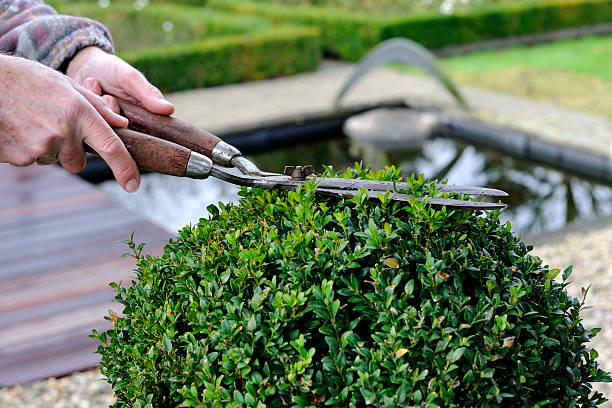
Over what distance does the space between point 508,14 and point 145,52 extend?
8.38 metres

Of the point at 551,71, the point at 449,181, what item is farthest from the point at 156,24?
the point at 449,181

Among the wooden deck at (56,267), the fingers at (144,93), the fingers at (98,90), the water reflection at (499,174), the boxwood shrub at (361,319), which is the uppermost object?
the fingers at (144,93)

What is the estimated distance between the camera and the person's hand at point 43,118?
1.49 meters

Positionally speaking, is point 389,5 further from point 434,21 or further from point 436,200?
point 436,200

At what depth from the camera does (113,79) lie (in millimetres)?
1887

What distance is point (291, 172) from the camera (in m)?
1.71

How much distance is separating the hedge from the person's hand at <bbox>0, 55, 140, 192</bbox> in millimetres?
9989

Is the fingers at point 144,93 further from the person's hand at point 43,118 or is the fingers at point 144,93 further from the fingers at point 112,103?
the person's hand at point 43,118

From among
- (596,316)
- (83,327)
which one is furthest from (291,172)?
(596,316)

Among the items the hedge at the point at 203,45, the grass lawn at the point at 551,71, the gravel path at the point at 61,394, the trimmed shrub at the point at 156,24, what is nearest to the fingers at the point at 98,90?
the gravel path at the point at 61,394

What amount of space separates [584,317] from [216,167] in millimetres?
3493

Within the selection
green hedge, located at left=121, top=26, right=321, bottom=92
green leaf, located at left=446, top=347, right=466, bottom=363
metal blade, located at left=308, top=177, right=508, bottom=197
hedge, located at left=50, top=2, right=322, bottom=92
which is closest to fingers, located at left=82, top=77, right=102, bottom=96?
metal blade, located at left=308, top=177, right=508, bottom=197

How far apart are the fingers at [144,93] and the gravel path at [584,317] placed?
2.51 ft

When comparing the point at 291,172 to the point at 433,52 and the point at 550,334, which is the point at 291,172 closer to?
the point at 550,334
